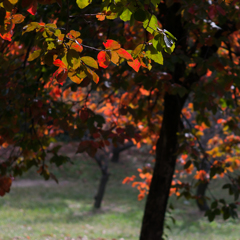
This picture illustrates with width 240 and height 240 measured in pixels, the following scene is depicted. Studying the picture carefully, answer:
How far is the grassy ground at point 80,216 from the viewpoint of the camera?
26.8 ft

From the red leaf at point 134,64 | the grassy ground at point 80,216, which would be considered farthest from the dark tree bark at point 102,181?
the red leaf at point 134,64

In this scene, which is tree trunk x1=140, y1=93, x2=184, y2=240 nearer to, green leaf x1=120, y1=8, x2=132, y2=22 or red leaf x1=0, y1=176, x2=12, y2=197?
red leaf x1=0, y1=176, x2=12, y2=197

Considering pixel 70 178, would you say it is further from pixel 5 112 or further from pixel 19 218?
pixel 5 112

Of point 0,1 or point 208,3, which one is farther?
point 208,3

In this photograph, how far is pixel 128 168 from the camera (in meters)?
18.8

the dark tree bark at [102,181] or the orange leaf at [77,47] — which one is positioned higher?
the orange leaf at [77,47]

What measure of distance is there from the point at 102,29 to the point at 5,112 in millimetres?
1417

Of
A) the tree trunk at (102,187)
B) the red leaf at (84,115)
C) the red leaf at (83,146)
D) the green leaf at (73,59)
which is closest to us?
the green leaf at (73,59)

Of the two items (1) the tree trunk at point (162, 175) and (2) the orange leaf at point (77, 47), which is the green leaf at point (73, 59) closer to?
(2) the orange leaf at point (77, 47)

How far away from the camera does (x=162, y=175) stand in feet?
14.3

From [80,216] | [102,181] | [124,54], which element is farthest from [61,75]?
[102,181]

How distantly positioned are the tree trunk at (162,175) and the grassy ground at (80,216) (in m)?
3.84

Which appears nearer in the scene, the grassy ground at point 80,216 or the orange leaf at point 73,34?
the orange leaf at point 73,34

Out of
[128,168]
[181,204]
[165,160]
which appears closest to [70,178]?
[128,168]
